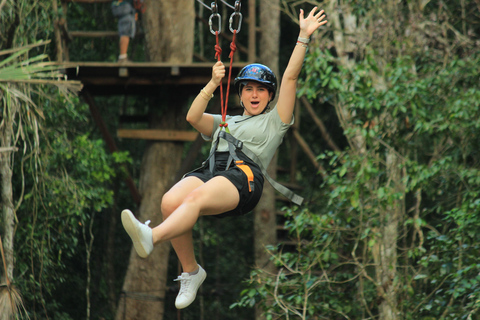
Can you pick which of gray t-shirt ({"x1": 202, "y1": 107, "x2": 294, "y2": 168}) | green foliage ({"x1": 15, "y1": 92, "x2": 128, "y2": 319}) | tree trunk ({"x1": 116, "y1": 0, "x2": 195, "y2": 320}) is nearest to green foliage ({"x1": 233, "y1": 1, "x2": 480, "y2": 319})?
tree trunk ({"x1": 116, "y1": 0, "x2": 195, "y2": 320})

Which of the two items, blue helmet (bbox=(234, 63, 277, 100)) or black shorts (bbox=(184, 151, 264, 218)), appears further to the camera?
blue helmet (bbox=(234, 63, 277, 100))

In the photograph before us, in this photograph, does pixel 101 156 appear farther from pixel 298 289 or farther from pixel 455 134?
pixel 455 134

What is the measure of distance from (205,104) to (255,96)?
35 cm

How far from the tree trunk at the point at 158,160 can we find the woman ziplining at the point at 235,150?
184 inches

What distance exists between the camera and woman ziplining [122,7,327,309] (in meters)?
3.89

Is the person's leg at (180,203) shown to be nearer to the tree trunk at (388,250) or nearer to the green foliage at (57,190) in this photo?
the tree trunk at (388,250)

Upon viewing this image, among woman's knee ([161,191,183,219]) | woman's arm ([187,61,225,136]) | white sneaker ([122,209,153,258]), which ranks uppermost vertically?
woman's arm ([187,61,225,136])

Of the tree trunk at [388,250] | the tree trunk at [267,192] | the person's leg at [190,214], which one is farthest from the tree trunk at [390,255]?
the person's leg at [190,214]

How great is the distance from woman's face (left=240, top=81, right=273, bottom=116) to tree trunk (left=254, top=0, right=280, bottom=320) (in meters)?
5.94

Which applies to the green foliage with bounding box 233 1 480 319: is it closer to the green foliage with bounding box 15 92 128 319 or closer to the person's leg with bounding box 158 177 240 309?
the green foliage with bounding box 15 92 128 319

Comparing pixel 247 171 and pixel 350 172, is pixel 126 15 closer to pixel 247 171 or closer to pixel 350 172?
pixel 350 172

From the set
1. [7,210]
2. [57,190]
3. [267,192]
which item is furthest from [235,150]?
[267,192]

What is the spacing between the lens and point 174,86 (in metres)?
8.99

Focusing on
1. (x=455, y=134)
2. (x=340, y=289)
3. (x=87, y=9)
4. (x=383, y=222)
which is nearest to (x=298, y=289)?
(x=340, y=289)
